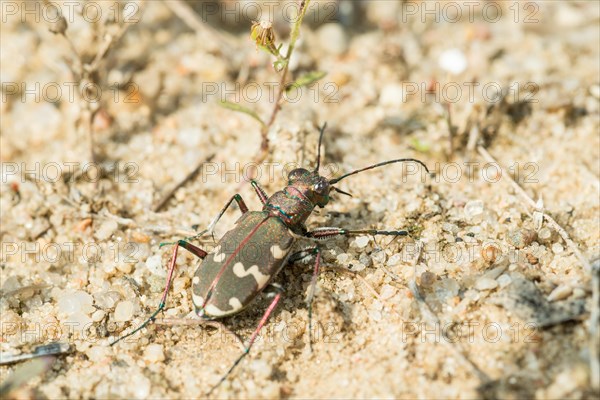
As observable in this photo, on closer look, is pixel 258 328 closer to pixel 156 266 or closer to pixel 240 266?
pixel 240 266

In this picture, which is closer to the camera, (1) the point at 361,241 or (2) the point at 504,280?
(2) the point at 504,280

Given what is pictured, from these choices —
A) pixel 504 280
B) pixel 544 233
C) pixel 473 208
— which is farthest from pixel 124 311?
pixel 544 233

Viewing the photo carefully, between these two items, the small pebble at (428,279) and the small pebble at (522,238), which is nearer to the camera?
the small pebble at (428,279)

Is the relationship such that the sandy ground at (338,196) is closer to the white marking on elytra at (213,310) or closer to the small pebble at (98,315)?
the small pebble at (98,315)

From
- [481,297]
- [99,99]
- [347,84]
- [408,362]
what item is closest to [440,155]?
[347,84]

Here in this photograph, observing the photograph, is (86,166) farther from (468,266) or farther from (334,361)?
(468,266)

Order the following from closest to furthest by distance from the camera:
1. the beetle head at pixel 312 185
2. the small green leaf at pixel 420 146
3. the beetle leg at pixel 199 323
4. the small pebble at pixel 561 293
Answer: the small pebble at pixel 561 293, the beetle leg at pixel 199 323, the beetle head at pixel 312 185, the small green leaf at pixel 420 146

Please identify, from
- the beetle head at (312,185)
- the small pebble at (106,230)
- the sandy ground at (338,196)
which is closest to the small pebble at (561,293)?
the sandy ground at (338,196)
